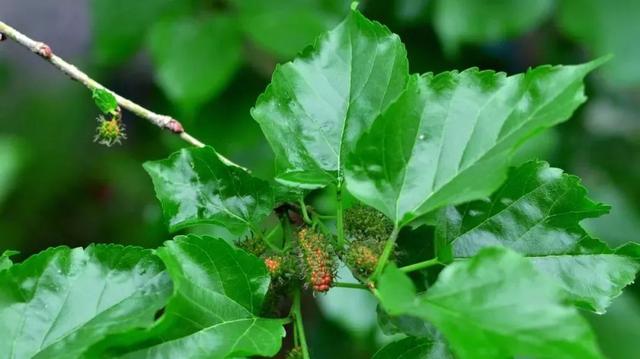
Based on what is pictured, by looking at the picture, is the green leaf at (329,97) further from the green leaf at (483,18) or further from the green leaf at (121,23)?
the green leaf at (121,23)

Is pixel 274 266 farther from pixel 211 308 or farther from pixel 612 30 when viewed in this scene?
pixel 612 30

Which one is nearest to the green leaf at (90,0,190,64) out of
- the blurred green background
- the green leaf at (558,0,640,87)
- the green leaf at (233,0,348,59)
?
the blurred green background

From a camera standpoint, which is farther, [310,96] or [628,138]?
[628,138]

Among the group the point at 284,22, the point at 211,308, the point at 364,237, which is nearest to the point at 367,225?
the point at 364,237

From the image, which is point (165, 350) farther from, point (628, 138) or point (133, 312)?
point (628, 138)

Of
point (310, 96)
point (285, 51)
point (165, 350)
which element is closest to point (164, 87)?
point (285, 51)

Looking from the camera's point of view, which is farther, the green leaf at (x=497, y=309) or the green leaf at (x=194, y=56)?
the green leaf at (x=194, y=56)

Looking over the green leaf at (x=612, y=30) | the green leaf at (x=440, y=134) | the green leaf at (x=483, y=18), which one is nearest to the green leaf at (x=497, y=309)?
the green leaf at (x=440, y=134)

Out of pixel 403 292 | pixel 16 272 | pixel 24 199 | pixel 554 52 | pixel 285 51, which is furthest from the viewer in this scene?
pixel 24 199
